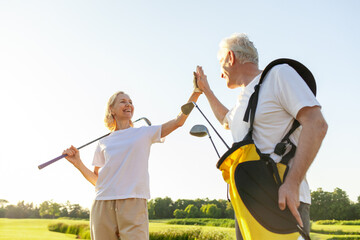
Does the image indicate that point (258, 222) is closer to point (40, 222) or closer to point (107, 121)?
point (107, 121)

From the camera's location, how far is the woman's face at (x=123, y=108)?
4.12 metres

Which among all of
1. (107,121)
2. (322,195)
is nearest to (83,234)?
(322,195)

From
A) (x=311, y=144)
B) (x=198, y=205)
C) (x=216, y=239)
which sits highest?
(x=311, y=144)

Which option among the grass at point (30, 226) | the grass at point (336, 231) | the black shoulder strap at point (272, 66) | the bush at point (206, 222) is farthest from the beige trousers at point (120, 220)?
the grass at point (30, 226)

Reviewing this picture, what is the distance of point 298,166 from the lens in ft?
5.70

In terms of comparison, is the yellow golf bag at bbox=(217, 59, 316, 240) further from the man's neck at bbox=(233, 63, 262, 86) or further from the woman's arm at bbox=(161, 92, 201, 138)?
the woman's arm at bbox=(161, 92, 201, 138)

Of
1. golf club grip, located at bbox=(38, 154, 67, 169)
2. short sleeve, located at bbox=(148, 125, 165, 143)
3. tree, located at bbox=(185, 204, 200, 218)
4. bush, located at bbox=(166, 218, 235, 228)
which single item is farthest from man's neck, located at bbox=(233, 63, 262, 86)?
bush, located at bbox=(166, 218, 235, 228)

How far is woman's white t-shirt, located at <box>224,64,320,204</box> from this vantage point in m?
1.88

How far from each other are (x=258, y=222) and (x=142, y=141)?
205cm

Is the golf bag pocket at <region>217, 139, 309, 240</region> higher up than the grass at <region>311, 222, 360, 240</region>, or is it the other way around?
the golf bag pocket at <region>217, 139, 309, 240</region>

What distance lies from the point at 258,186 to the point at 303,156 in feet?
0.90

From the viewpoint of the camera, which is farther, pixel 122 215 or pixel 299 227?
pixel 122 215

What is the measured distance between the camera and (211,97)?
3.15 metres

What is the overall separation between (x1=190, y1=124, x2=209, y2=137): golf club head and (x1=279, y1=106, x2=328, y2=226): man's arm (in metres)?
1.24
